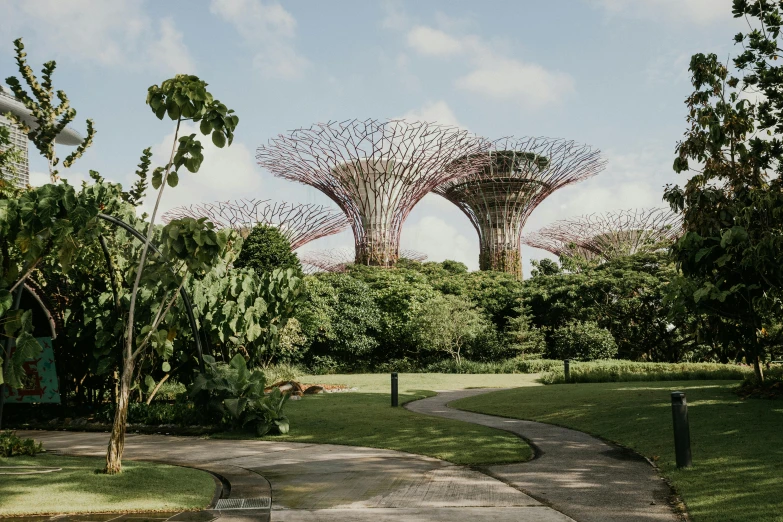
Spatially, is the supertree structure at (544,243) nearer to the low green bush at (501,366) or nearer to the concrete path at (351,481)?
the low green bush at (501,366)

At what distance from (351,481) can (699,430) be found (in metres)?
4.50

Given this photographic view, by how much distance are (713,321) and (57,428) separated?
11.6 meters

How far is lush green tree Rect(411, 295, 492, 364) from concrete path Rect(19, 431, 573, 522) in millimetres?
17104

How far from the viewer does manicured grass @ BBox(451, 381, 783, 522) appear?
5.05 m

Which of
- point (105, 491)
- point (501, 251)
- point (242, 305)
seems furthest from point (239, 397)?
point (501, 251)

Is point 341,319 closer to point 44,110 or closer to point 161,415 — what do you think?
point 161,415

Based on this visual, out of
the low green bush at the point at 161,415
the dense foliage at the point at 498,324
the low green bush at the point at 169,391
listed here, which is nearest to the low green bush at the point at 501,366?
the dense foliage at the point at 498,324

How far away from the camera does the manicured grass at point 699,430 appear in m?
5.05

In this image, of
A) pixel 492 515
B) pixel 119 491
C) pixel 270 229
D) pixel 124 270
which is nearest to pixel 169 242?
pixel 119 491

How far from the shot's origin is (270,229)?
81.6 feet

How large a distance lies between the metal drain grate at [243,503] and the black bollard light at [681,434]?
3947mm

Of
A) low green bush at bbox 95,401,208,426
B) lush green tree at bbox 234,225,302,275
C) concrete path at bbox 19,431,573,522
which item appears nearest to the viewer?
concrete path at bbox 19,431,573,522

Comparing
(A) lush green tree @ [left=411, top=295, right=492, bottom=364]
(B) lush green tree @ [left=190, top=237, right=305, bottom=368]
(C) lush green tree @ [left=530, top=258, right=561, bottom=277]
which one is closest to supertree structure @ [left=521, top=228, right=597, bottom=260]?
(C) lush green tree @ [left=530, top=258, right=561, bottom=277]

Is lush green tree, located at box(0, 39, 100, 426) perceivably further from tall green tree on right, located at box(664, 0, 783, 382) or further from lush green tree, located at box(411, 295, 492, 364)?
lush green tree, located at box(411, 295, 492, 364)
